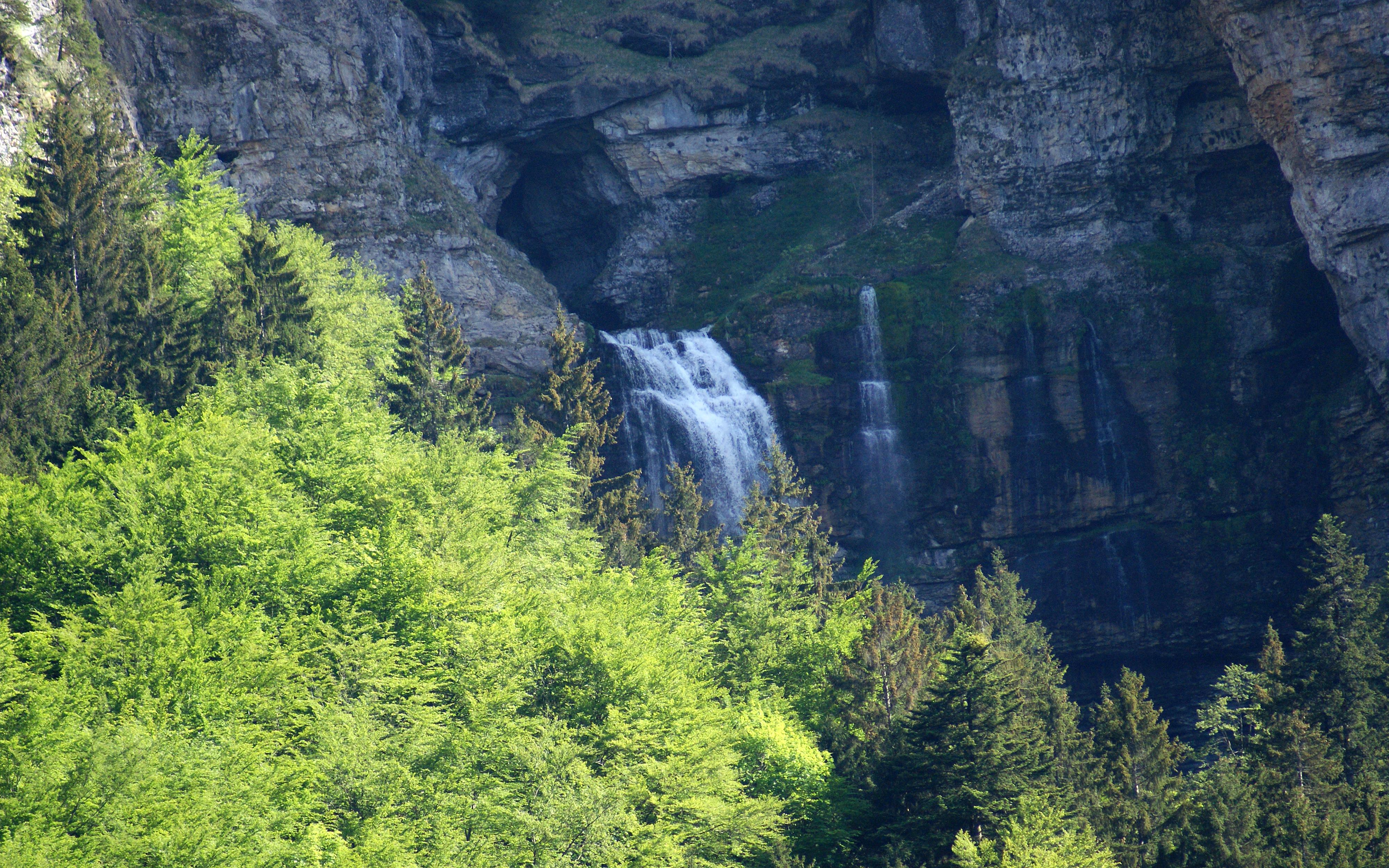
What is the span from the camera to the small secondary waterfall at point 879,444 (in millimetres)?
71375

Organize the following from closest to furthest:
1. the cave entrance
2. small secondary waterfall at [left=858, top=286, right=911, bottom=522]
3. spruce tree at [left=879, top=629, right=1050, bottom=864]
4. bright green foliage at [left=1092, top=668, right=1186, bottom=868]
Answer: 1. spruce tree at [left=879, top=629, right=1050, bottom=864]
2. bright green foliage at [left=1092, top=668, right=1186, bottom=868]
3. small secondary waterfall at [left=858, top=286, right=911, bottom=522]
4. the cave entrance

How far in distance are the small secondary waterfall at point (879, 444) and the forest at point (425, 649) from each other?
13.2 m

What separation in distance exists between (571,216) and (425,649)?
186 ft

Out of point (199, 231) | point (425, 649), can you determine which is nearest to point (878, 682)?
point (425, 649)

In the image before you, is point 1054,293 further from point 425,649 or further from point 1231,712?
point 425,649

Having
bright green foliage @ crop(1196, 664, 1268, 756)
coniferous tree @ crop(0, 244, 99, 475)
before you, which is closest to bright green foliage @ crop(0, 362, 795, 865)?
coniferous tree @ crop(0, 244, 99, 475)

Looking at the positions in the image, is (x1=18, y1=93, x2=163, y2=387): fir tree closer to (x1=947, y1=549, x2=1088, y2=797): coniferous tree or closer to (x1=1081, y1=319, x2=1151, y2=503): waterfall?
(x1=947, y1=549, x2=1088, y2=797): coniferous tree

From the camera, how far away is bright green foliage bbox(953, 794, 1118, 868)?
33000 mm

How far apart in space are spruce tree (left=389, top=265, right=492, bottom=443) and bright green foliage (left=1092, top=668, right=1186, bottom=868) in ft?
88.1

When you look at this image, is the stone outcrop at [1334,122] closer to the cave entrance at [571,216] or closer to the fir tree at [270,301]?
the cave entrance at [571,216]

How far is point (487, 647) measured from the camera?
33.4 metres

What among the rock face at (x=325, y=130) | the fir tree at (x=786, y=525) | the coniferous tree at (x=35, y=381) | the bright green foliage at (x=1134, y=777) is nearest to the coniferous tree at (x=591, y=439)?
the fir tree at (x=786, y=525)

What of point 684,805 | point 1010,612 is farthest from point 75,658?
point 1010,612

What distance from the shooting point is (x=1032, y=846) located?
3347cm
